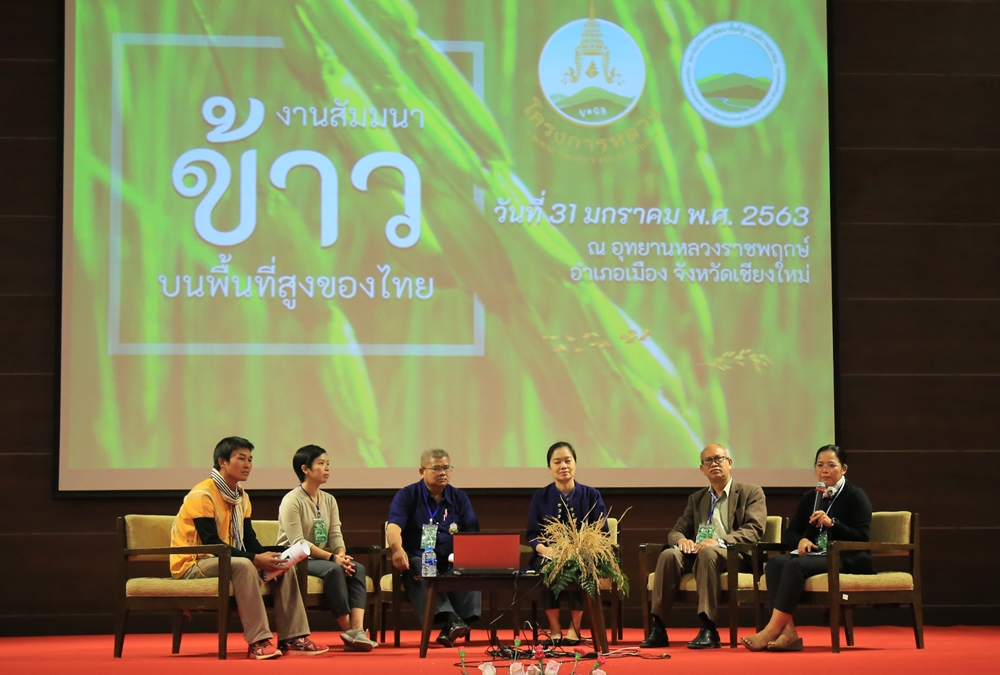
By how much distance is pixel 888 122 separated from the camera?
6.93 m

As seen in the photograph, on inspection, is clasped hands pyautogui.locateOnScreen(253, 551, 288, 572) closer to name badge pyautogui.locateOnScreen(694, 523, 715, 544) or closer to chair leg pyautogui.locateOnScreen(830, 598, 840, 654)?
name badge pyautogui.locateOnScreen(694, 523, 715, 544)

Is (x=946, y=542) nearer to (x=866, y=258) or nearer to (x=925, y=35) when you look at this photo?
(x=866, y=258)

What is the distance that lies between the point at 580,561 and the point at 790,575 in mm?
932

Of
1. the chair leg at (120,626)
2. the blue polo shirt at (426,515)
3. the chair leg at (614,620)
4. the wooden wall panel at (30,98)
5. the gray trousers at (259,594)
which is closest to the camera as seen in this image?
the gray trousers at (259,594)

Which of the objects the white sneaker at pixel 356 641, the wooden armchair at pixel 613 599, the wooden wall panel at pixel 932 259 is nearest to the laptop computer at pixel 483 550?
the wooden armchair at pixel 613 599

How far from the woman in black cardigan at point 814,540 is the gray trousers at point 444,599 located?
3.96 ft

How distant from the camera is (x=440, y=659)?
4.77 metres

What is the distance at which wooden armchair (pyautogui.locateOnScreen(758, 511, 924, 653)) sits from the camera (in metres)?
5.02

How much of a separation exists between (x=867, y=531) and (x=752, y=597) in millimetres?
579

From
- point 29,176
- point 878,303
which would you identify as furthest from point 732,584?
point 29,176

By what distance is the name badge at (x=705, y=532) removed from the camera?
5562mm

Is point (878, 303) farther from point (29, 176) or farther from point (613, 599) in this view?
point (29, 176)

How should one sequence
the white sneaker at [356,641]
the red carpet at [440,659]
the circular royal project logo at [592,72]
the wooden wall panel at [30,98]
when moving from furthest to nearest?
1. the circular royal project logo at [592,72]
2. the wooden wall panel at [30,98]
3. the white sneaker at [356,641]
4. the red carpet at [440,659]

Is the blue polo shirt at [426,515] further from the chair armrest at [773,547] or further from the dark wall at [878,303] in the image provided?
the chair armrest at [773,547]
